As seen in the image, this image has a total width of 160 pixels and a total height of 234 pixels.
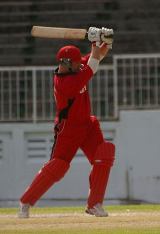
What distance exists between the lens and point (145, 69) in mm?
14797

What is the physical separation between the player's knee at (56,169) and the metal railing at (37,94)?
569cm

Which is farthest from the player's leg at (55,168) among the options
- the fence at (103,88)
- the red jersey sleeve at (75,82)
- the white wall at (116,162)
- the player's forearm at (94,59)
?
the fence at (103,88)

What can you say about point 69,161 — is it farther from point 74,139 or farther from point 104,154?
point 104,154

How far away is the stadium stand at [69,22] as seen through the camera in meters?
17.9

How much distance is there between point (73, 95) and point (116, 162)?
5383 millimetres

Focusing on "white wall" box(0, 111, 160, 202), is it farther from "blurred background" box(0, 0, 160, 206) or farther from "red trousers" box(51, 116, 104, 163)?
"red trousers" box(51, 116, 104, 163)

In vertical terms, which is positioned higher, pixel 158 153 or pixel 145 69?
pixel 145 69

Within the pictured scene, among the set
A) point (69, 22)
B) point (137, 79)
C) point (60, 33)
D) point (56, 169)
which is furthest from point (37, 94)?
point (56, 169)

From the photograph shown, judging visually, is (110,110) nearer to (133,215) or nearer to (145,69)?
(145,69)

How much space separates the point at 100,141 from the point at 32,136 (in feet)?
18.3

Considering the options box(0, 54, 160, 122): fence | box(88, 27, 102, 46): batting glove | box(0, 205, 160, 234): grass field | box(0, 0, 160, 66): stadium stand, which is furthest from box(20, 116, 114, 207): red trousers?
box(0, 0, 160, 66): stadium stand

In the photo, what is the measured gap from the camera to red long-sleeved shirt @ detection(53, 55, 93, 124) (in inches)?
354

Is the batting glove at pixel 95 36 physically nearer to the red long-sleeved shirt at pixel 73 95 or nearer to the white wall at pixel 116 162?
the red long-sleeved shirt at pixel 73 95

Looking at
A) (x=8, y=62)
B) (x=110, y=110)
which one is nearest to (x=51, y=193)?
(x=110, y=110)
